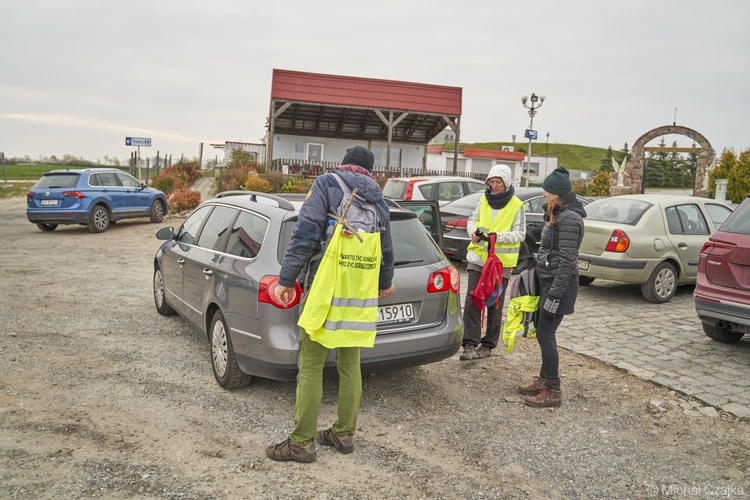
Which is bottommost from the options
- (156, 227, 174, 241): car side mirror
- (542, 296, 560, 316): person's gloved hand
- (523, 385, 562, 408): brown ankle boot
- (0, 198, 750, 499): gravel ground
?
(0, 198, 750, 499): gravel ground

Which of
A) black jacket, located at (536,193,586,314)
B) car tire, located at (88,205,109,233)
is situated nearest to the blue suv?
car tire, located at (88,205,109,233)

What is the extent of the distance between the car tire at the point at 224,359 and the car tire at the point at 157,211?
1392 centimetres

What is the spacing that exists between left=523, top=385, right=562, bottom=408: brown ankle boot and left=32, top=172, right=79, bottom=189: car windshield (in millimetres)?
14093

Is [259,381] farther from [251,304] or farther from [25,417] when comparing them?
[25,417]

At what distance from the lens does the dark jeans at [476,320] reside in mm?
5863

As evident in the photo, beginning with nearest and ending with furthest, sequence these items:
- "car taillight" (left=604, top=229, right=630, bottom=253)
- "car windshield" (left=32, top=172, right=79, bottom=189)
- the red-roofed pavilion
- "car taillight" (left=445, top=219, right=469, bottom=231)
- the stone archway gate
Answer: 1. "car taillight" (left=604, top=229, right=630, bottom=253)
2. "car taillight" (left=445, top=219, right=469, bottom=231)
3. "car windshield" (left=32, top=172, right=79, bottom=189)
4. the red-roofed pavilion
5. the stone archway gate

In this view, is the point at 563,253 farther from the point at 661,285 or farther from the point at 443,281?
the point at 661,285

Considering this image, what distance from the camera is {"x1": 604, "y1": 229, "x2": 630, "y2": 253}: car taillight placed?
8.46m

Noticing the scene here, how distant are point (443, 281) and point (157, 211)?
1512cm

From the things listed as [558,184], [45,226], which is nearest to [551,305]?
[558,184]

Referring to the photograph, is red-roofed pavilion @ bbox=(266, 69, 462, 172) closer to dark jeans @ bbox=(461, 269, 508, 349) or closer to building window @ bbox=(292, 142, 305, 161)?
building window @ bbox=(292, 142, 305, 161)

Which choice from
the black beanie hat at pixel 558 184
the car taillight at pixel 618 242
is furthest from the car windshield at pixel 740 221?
the black beanie hat at pixel 558 184

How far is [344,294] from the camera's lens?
3566 millimetres

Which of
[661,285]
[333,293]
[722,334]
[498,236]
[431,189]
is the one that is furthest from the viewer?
[431,189]
